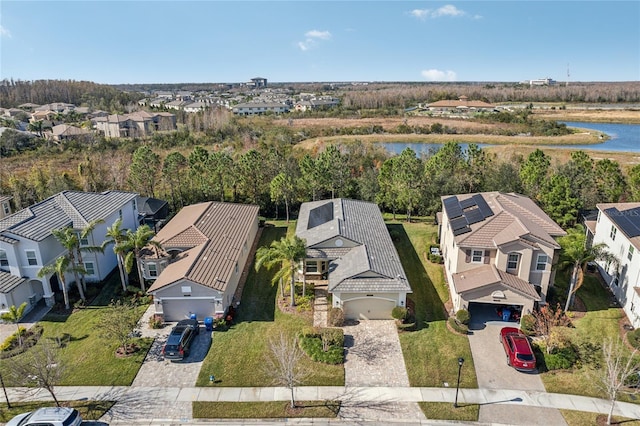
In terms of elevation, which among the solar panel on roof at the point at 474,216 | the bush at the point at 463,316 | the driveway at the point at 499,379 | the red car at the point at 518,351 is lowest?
the driveway at the point at 499,379

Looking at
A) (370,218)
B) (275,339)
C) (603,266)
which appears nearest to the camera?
(275,339)

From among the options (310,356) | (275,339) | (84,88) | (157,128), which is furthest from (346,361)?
(84,88)

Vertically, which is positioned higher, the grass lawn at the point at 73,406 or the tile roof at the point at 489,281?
the tile roof at the point at 489,281

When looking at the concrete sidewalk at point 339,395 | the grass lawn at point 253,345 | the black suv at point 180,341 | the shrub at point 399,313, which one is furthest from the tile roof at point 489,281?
the black suv at point 180,341

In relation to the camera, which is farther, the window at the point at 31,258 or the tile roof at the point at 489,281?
the window at the point at 31,258

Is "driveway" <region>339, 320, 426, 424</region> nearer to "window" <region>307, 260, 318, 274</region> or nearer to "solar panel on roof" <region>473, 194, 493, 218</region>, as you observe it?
"window" <region>307, 260, 318, 274</region>

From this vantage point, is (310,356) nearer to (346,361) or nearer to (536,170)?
(346,361)

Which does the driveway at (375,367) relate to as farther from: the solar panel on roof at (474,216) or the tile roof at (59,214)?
the tile roof at (59,214)
